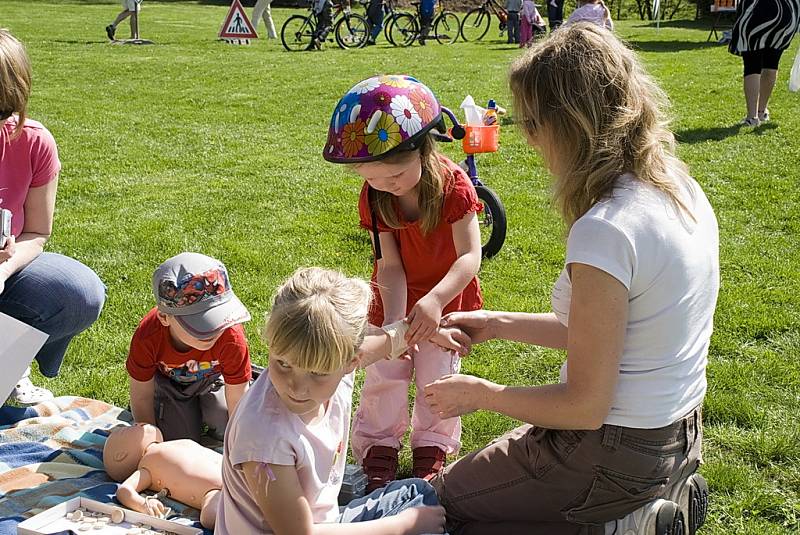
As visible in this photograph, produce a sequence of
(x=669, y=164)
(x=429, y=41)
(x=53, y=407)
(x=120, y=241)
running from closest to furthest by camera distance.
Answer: (x=669, y=164)
(x=53, y=407)
(x=120, y=241)
(x=429, y=41)

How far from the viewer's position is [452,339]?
2.79 meters

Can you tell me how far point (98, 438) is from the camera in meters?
3.36

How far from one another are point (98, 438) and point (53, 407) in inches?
13.8

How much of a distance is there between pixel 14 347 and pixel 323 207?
3811mm

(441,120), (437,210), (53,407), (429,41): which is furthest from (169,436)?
(429,41)

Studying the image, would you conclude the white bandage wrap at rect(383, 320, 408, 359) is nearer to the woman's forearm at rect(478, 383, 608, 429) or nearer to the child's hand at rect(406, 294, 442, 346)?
the child's hand at rect(406, 294, 442, 346)

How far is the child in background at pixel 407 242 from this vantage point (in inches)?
111

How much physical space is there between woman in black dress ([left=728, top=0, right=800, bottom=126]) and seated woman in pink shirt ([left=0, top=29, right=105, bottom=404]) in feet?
23.2

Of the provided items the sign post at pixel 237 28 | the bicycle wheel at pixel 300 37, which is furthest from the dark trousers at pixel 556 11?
the sign post at pixel 237 28

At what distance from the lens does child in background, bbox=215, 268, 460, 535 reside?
2.09 m

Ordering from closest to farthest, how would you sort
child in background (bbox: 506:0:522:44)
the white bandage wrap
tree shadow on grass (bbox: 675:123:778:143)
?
the white bandage wrap < tree shadow on grass (bbox: 675:123:778:143) < child in background (bbox: 506:0:522:44)

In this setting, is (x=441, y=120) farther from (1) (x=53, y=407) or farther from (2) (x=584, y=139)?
(1) (x=53, y=407)

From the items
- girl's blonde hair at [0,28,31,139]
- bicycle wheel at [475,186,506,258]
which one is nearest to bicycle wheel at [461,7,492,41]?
bicycle wheel at [475,186,506,258]

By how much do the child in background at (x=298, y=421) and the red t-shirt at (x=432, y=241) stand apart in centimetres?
94
